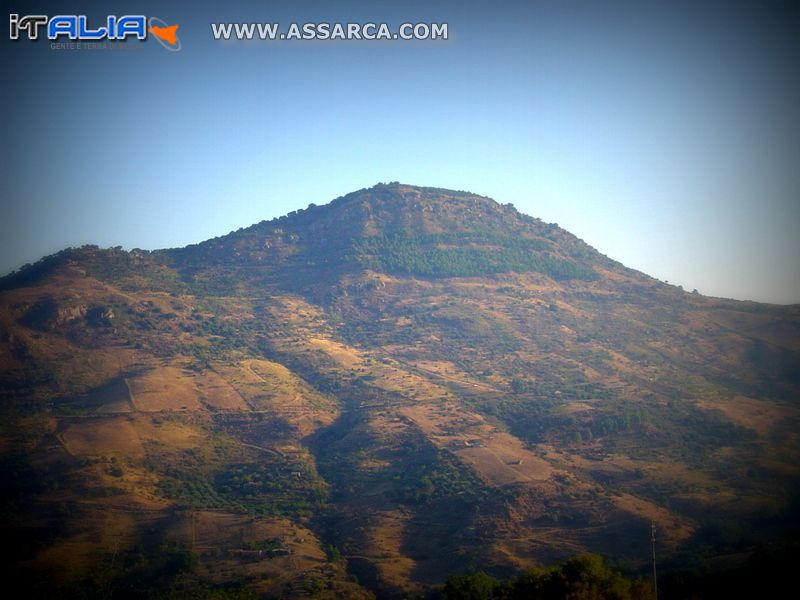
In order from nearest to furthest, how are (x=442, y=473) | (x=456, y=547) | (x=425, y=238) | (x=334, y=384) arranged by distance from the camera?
Answer: (x=456, y=547)
(x=442, y=473)
(x=334, y=384)
(x=425, y=238)

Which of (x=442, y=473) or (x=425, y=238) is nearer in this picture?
(x=442, y=473)

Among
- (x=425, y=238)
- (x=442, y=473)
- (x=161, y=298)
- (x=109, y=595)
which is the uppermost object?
(x=425, y=238)

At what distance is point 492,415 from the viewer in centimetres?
10350

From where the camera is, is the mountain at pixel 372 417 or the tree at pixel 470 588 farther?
the mountain at pixel 372 417

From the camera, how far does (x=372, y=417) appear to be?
99500 millimetres

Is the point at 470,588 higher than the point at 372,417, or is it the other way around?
the point at 372,417

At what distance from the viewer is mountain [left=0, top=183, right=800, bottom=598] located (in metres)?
68.8

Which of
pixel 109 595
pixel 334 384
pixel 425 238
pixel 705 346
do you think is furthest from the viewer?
pixel 425 238

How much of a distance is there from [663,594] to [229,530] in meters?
46.7

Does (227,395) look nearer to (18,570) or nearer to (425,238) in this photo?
(18,570)

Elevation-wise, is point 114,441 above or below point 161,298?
below

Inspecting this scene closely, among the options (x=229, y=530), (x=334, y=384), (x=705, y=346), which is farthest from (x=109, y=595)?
(x=705, y=346)

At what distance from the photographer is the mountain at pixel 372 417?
226 feet

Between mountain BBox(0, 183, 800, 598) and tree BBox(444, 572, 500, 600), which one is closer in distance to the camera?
tree BBox(444, 572, 500, 600)
